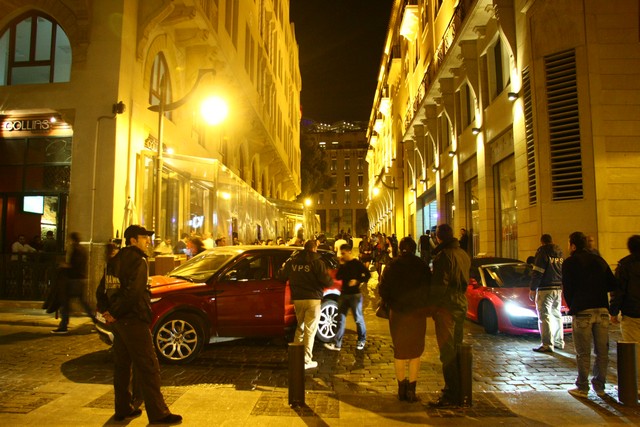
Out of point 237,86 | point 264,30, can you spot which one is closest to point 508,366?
point 237,86

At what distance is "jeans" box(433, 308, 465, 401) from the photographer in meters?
5.17

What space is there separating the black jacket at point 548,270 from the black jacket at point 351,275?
277 centimetres

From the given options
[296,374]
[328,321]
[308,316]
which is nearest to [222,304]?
[308,316]

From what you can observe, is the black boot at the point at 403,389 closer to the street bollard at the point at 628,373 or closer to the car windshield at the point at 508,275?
the street bollard at the point at 628,373

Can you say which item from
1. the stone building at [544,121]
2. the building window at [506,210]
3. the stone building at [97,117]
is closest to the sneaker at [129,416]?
the stone building at [97,117]

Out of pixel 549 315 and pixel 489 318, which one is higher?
pixel 549 315

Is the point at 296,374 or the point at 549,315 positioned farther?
the point at 549,315

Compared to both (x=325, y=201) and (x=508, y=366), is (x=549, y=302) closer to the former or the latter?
(x=508, y=366)

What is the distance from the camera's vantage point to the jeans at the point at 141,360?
4.58m

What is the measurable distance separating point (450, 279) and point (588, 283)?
164 cm

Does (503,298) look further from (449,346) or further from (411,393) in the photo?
(411,393)

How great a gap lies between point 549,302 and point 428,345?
2.08m

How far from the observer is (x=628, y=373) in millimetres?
5109

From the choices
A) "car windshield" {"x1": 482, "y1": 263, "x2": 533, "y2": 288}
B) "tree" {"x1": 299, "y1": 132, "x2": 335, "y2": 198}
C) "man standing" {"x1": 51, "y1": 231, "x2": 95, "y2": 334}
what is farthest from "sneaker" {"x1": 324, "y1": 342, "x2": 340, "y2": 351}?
"tree" {"x1": 299, "y1": 132, "x2": 335, "y2": 198}
